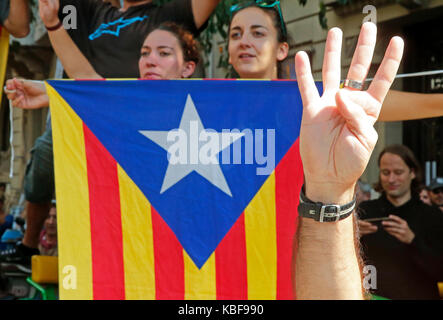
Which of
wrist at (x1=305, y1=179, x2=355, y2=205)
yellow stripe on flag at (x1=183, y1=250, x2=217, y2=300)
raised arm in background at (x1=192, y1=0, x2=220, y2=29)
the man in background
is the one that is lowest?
yellow stripe on flag at (x1=183, y1=250, x2=217, y2=300)

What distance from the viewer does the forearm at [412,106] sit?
1847 millimetres

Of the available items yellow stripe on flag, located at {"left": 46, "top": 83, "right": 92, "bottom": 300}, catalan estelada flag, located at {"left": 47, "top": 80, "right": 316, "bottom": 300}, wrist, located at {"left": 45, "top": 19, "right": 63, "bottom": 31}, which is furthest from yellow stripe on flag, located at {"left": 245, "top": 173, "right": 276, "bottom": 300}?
wrist, located at {"left": 45, "top": 19, "right": 63, "bottom": 31}

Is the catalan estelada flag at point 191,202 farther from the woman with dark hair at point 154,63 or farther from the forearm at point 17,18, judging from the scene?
the forearm at point 17,18

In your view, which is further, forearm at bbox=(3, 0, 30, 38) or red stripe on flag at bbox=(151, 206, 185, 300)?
forearm at bbox=(3, 0, 30, 38)

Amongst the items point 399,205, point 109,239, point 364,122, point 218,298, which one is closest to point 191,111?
point 109,239

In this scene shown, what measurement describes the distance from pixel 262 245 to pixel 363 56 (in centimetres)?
85

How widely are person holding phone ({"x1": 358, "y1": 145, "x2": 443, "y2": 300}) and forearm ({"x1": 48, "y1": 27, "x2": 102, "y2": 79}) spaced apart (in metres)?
1.69

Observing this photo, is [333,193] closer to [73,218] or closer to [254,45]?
[73,218]

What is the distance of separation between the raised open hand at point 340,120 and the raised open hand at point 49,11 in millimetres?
1646

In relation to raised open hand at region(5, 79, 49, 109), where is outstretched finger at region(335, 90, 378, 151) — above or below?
below

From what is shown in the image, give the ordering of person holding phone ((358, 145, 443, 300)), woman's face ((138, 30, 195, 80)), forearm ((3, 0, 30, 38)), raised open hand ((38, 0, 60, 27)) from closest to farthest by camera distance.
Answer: woman's face ((138, 30, 195, 80)) < raised open hand ((38, 0, 60, 27)) < person holding phone ((358, 145, 443, 300)) < forearm ((3, 0, 30, 38))

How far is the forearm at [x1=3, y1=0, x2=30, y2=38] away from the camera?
2.61 meters

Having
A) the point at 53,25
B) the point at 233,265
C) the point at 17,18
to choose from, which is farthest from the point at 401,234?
the point at 17,18

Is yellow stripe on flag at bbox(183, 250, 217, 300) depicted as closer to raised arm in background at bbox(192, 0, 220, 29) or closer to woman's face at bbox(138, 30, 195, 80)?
woman's face at bbox(138, 30, 195, 80)
